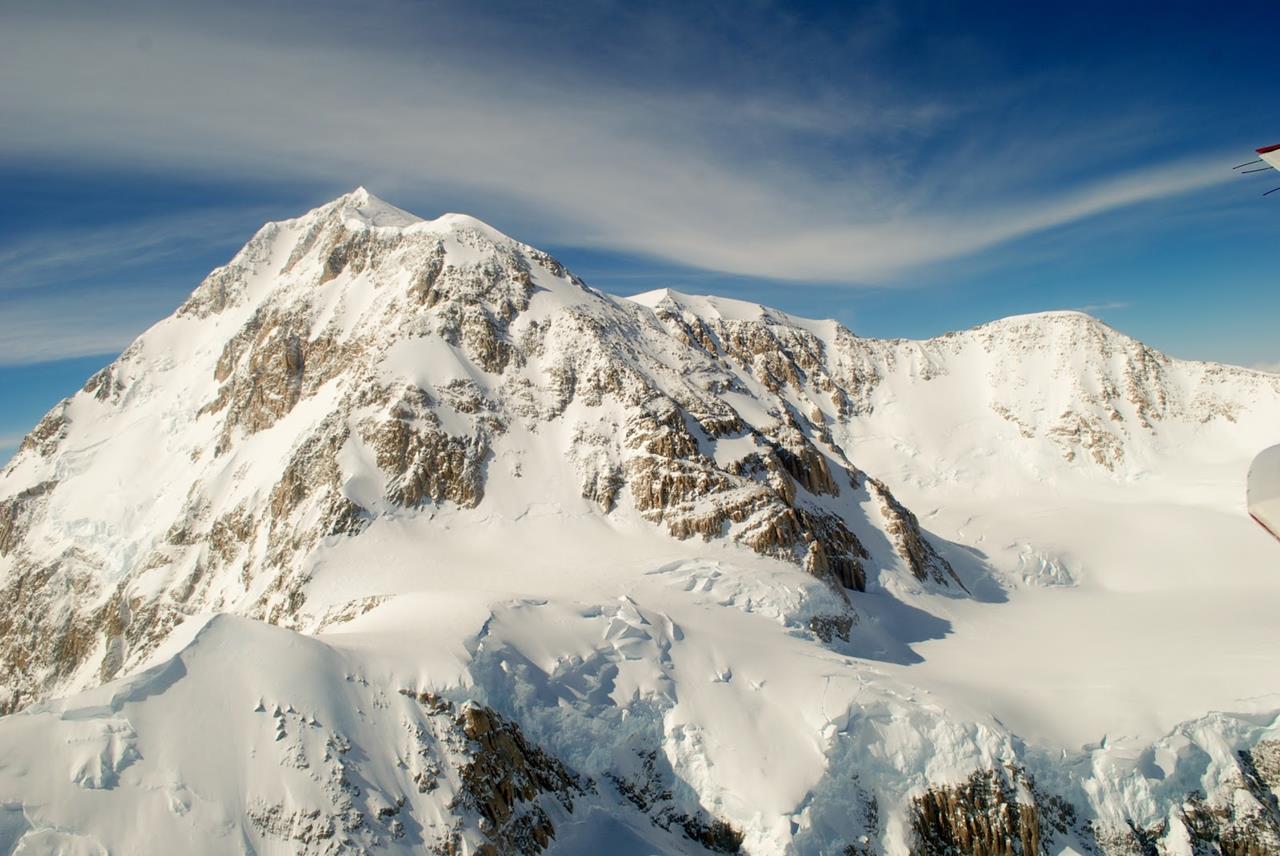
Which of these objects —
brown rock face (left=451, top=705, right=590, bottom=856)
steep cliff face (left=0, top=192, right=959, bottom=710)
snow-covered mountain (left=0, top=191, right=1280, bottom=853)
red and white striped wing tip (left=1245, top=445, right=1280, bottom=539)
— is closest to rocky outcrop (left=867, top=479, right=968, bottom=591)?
snow-covered mountain (left=0, top=191, right=1280, bottom=853)

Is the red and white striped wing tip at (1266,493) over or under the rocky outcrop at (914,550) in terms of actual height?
over

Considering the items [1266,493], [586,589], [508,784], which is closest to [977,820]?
[508,784]

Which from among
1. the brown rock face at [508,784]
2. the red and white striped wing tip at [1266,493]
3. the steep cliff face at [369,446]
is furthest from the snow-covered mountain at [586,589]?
the red and white striped wing tip at [1266,493]

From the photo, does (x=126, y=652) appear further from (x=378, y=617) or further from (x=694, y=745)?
(x=694, y=745)

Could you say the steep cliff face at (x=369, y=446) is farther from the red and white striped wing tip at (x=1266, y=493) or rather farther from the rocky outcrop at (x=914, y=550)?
the red and white striped wing tip at (x=1266, y=493)

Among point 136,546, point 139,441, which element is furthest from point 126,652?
point 139,441

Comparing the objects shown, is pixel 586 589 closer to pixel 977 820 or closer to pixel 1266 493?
pixel 977 820
